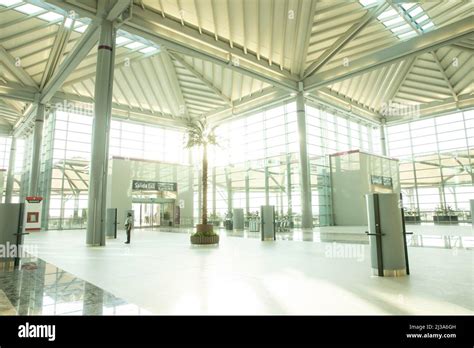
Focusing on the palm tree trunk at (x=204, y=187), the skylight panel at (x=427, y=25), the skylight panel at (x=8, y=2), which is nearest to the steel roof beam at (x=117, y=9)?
the skylight panel at (x=8, y=2)

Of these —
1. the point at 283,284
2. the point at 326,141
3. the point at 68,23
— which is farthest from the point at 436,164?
the point at 68,23

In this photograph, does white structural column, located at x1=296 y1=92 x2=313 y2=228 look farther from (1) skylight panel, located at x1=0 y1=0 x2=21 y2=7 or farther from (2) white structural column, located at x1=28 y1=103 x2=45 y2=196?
(2) white structural column, located at x1=28 y1=103 x2=45 y2=196

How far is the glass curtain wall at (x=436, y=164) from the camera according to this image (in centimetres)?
2972

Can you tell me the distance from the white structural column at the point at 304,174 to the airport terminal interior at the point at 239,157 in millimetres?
162

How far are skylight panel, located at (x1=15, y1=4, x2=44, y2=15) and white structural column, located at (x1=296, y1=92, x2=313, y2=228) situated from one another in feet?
58.3

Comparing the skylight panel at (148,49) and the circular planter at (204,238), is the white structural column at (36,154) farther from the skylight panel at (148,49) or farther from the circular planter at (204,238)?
the circular planter at (204,238)

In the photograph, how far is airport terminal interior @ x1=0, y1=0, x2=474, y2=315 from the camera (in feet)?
16.9

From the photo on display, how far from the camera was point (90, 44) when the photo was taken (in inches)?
661

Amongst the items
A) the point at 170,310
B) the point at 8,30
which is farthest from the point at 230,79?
the point at 170,310

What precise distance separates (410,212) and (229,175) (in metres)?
18.9

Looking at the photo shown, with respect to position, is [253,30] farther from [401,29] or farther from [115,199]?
[115,199]

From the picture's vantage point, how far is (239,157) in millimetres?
33375

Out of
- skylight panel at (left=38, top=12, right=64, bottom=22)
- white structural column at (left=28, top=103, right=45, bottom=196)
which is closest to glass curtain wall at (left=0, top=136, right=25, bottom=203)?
white structural column at (left=28, top=103, right=45, bottom=196)

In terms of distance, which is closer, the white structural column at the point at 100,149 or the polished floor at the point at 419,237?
the polished floor at the point at 419,237
